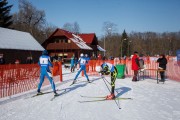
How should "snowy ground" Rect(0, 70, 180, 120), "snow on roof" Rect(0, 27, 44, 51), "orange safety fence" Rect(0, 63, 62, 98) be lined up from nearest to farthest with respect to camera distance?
"snowy ground" Rect(0, 70, 180, 120), "orange safety fence" Rect(0, 63, 62, 98), "snow on roof" Rect(0, 27, 44, 51)

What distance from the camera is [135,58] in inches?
575

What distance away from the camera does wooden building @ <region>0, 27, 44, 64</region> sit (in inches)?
1232

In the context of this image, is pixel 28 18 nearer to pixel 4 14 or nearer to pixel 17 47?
pixel 4 14

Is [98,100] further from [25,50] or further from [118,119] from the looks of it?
[25,50]

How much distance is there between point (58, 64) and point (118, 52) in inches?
2838

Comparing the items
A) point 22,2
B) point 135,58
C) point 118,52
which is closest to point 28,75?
point 135,58

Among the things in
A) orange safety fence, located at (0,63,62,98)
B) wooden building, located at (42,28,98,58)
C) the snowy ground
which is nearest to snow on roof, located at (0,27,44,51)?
wooden building, located at (42,28,98,58)

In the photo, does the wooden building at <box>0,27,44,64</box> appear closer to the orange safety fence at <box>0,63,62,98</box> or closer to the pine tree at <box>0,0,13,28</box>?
the pine tree at <box>0,0,13,28</box>

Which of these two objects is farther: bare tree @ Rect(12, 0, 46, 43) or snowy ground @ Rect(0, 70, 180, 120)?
bare tree @ Rect(12, 0, 46, 43)

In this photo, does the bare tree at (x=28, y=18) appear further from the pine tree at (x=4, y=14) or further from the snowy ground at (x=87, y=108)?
the snowy ground at (x=87, y=108)

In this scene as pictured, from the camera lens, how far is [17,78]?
11.5 metres

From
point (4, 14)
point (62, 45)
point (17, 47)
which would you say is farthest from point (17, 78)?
point (4, 14)

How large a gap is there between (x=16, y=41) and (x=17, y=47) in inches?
80.4

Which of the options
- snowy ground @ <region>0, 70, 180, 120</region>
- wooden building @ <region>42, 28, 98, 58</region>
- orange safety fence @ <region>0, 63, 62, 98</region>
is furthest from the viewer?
wooden building @ <region>42, 28, 98, 58</region>
